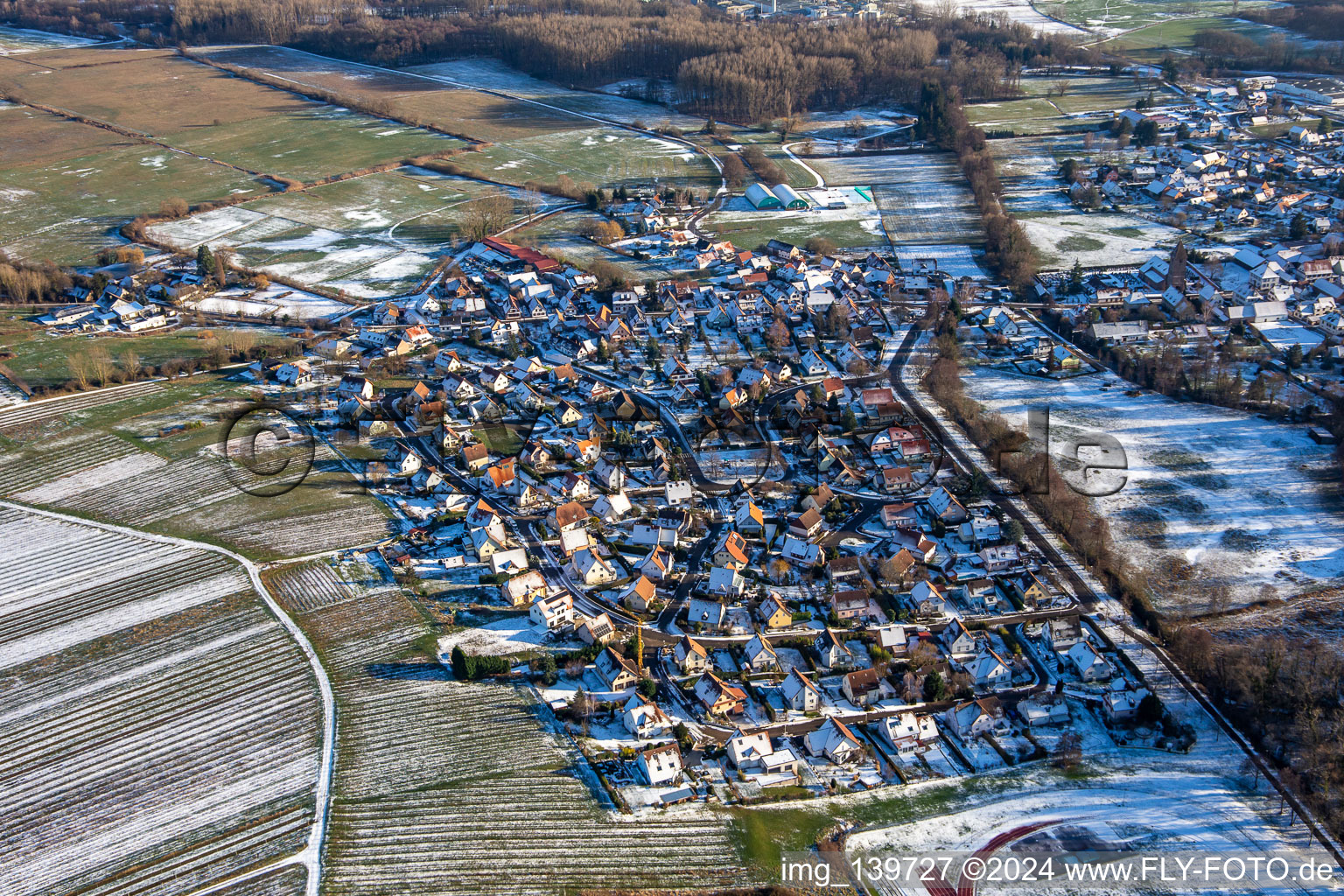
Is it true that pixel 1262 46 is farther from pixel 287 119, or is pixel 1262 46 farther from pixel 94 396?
pixel 94 396

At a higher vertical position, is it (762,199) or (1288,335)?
(762,199)

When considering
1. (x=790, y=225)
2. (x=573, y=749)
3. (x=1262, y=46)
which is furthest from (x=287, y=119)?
(x=1262, y=46)

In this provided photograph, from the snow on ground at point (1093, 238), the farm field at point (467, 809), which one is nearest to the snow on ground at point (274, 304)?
the farm field at point (467, 809)

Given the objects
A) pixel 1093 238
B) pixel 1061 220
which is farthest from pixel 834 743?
pixel 1061 220

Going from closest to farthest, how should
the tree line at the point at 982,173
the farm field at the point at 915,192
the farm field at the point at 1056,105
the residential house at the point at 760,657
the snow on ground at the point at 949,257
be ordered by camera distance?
the residential house at the point at 760,657 → the tree line at the point at 982,173 → the snow on ground at the point at 949,257 → the farm field at the point at 915,192 → the farm field at the point at 1056,105

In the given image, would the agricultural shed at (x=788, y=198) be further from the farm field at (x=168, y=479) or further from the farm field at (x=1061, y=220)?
the farm field at (x=168, y=479)

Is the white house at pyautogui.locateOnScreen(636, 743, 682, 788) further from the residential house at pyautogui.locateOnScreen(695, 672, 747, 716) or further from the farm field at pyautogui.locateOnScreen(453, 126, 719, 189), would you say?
the farm field at pyautogui.locateOnScreen(453, 126, 719, 189)

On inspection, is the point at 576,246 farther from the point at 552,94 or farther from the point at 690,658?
the point at 552,94
